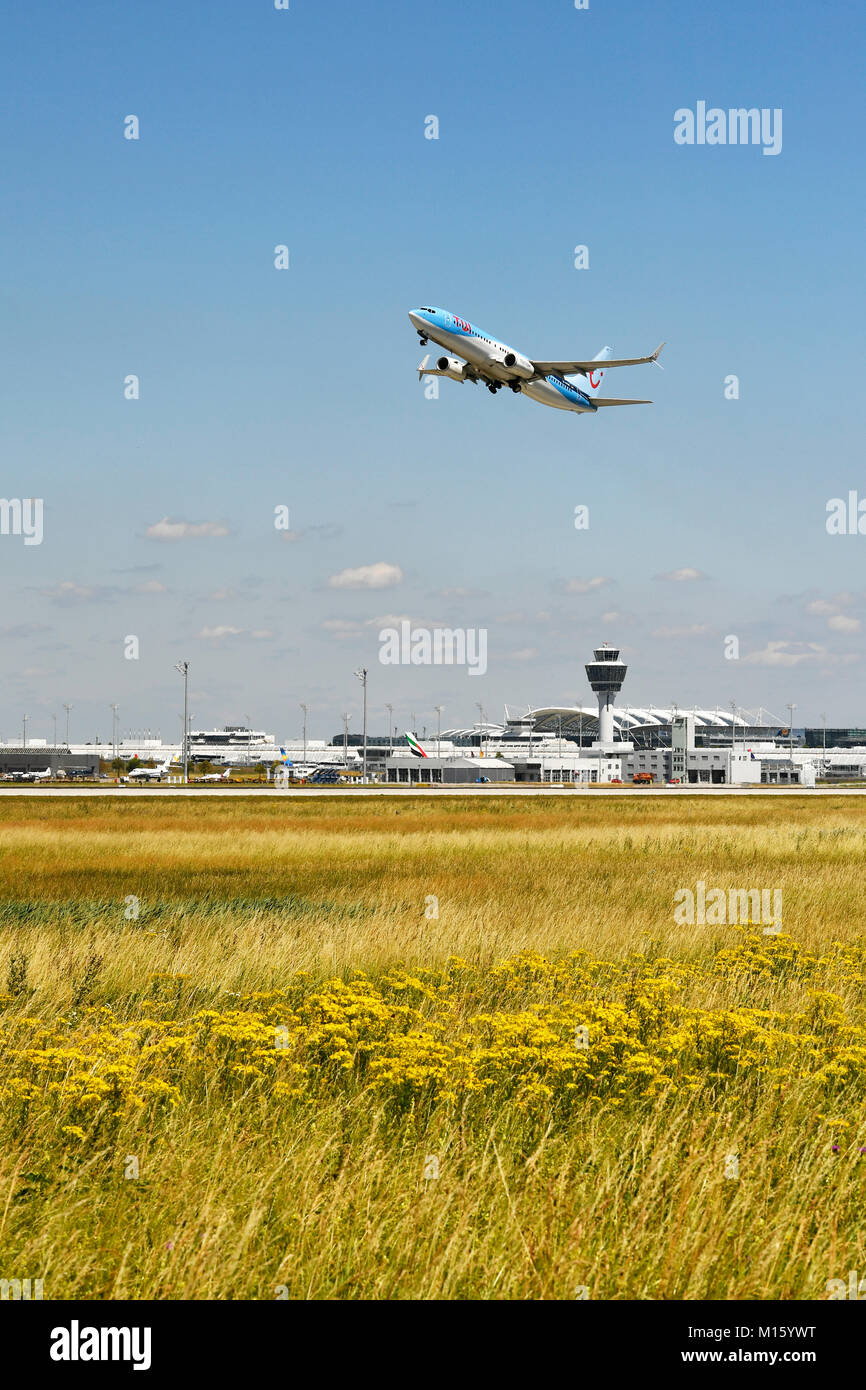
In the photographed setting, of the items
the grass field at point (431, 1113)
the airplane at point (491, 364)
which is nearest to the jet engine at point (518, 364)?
the airplane at point (491, 364)

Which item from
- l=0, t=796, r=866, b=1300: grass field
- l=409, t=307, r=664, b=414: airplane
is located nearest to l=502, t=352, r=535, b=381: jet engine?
l=409, t=307, r=664, b=414: airplane

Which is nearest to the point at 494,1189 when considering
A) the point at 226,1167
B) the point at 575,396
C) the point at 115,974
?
the point at 226,1167

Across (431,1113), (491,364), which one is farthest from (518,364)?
(431,1113)

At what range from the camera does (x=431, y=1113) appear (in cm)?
967

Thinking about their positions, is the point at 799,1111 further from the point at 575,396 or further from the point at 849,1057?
the point at 575,396

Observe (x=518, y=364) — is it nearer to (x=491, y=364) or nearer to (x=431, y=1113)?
(x=491, y=364)

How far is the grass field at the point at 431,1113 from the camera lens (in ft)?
22.9

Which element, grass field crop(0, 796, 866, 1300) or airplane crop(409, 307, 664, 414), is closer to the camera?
grass field crop(0, 796, 866, 1300)

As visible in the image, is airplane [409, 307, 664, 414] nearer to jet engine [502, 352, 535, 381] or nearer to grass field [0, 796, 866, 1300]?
jet engine [502, 352, 535, 381]

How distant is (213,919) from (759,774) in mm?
170787

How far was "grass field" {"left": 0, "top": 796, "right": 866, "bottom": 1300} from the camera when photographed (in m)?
6.96

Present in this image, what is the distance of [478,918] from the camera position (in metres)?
21.7

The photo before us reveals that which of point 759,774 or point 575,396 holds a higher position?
point 575,396

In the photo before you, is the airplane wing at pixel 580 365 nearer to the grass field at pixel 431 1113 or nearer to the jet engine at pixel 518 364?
the jet engine at pixel 518 364
